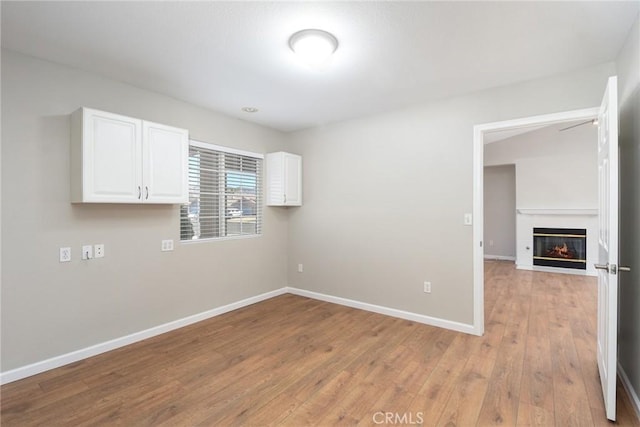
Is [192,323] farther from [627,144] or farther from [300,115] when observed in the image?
[627,144]

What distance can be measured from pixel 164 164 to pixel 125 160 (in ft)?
1.19

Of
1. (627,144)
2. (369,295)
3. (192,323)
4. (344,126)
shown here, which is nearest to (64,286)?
(192,323)

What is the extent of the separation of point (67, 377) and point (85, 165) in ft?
5.68

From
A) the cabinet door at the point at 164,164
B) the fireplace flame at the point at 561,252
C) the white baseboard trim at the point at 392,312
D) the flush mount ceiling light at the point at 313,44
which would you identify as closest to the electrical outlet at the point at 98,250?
the cabinet door at the point at 164,164

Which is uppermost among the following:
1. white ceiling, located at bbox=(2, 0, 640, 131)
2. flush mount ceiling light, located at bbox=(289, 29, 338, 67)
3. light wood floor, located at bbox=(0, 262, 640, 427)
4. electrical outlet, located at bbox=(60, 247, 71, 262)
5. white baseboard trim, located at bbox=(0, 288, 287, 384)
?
white ceiling, located at bbox=(2, 0, 640, 131)

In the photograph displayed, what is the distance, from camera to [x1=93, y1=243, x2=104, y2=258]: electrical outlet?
9.30ft

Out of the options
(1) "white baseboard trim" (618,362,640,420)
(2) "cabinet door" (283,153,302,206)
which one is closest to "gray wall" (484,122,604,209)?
(1) "white baseboard trim" (618,362,640,420)

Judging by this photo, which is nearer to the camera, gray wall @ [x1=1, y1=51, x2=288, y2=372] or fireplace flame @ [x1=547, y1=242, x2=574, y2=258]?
gray wall @ [x1=1, y1=51, x2=288, y2=372]

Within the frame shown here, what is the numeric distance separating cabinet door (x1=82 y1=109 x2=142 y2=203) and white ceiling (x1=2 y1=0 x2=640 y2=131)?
1.61 ft

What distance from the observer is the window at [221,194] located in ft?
12.1

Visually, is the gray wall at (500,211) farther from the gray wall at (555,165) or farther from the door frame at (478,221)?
the door frame at (478,221)

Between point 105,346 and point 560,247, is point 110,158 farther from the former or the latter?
point 560,247

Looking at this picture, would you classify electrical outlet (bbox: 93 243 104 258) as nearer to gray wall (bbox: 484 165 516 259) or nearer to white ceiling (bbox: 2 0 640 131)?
white ceiling (bbox: 2 0 640 131)

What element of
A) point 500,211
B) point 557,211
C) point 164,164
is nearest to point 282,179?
point 164,164
